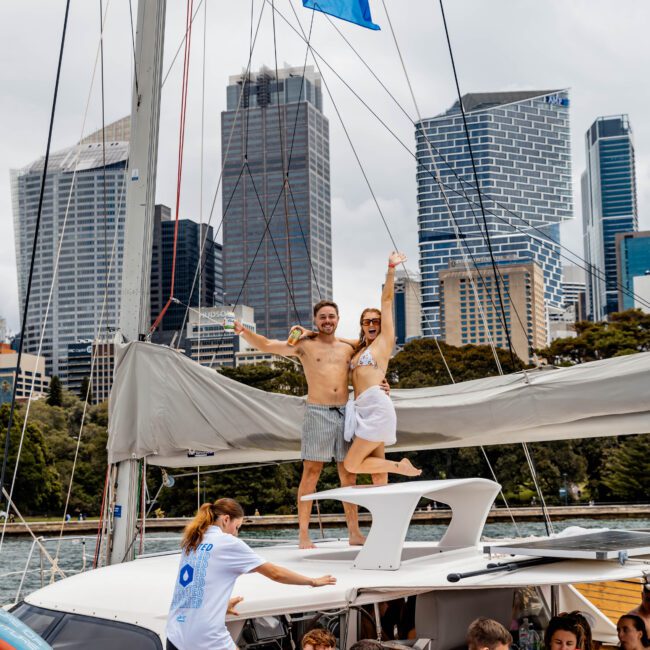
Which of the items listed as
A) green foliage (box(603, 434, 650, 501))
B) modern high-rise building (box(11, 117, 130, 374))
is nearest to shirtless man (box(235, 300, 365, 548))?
green foliage (box(603, 434, 650, 501))

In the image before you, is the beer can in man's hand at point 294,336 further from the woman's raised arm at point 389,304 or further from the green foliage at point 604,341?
the green foliage at point 604,341

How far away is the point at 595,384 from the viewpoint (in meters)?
6.30

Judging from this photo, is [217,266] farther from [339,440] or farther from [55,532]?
[339,440]

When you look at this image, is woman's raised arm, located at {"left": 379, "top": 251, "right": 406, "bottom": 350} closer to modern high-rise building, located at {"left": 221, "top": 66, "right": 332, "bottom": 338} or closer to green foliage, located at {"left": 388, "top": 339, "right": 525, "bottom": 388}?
green foliage, located at {"left": 388, "top": 339, "right": 525, "bottom": 388}

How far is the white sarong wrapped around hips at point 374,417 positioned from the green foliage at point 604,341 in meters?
47.3

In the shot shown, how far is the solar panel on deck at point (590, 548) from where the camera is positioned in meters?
4.59

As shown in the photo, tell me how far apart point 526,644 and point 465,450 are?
140ft

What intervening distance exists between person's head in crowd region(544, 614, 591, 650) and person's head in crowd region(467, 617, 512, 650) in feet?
3.07

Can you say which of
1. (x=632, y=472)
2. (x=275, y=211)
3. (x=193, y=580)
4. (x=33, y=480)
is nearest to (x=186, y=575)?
(x=193, y=580)

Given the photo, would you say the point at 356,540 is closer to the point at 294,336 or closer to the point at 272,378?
the point at 294,336

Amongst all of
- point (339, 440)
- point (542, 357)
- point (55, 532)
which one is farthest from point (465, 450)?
point (339, 440)

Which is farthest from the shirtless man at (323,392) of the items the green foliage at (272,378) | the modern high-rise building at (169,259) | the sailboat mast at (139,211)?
the modern high-rise building at (169,259)

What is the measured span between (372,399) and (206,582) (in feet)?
8.58

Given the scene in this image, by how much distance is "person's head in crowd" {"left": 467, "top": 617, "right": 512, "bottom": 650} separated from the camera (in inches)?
155
